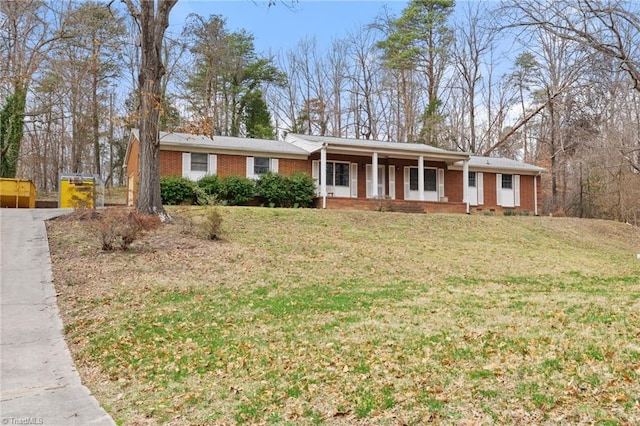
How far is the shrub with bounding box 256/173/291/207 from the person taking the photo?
20625mm

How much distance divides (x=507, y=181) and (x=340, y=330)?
23704 mm

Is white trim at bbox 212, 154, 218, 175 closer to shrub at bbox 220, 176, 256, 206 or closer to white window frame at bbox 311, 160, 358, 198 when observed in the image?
shrub at bbox 220, 176, 256, 206

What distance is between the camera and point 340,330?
6.16m

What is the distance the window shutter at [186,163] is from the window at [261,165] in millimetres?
2921

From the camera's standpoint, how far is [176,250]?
37.0 ft

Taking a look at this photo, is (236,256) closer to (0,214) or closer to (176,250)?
(176,250)

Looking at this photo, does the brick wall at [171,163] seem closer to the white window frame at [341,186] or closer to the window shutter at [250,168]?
the window shutter at [250,168]

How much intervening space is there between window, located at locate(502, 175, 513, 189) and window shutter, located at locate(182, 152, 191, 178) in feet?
56.0

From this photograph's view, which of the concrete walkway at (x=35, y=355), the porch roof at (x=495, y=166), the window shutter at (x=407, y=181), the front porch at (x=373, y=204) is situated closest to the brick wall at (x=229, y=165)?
the front porch at (x=373, y=204)

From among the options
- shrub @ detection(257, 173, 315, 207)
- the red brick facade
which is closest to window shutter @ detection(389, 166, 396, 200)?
the red brick facade

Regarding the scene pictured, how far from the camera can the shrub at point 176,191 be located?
744 inches

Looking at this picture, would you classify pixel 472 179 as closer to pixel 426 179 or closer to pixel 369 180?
pixel 426 179

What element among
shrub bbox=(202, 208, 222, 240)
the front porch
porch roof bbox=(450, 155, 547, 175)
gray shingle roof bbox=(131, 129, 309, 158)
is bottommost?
shrub bbox=(202, 208, 222, 240)

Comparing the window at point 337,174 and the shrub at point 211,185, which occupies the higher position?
the window at point 337,174
